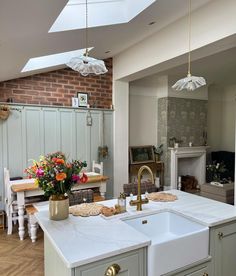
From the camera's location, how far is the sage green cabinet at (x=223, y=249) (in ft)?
5.58

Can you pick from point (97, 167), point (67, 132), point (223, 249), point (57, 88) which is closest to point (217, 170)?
point (97, 167)

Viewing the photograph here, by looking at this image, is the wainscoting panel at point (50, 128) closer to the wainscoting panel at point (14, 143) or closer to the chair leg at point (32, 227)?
the wainscoting panel at point (14, 143)

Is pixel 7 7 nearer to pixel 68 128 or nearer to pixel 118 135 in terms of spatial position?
pixel 68 128

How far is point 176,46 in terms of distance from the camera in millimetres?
3000

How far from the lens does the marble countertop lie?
1271 millimetres

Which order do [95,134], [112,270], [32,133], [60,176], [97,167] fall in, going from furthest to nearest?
1. [95,134]
2. [97,167]
3. [32,133]
4. [60,176]
5. [112,270]

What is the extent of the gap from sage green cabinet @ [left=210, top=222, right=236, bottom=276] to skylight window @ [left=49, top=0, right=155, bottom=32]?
2.15 m

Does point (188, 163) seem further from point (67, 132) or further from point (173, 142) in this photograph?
point (67, 132)

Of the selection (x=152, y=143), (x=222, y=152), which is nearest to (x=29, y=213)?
(x=152, y=143)

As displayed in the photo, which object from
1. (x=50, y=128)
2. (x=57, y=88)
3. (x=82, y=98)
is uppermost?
(x=57, y=88)

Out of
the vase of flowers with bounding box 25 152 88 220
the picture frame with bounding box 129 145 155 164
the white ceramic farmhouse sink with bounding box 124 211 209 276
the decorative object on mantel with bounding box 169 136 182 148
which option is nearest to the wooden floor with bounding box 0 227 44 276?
the vase of flowers with bounding box 25 152 88 220

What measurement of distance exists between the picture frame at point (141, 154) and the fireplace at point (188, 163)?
48 cm

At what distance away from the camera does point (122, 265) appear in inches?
52.2

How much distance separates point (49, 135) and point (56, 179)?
8.77 feet
